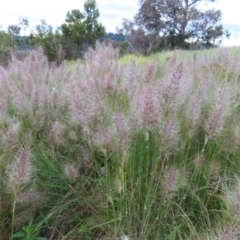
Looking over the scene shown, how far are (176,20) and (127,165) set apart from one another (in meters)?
24.7

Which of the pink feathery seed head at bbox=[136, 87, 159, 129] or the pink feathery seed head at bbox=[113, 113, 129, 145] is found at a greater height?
the pink feathery seed head at bbox=[136, 87, 159, 129]

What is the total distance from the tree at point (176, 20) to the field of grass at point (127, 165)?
2273cm

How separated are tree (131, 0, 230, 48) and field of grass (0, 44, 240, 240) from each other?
22.7 meters

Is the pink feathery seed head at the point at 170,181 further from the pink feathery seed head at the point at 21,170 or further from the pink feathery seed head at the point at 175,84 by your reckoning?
the pink feathery seed head at the point at 21,170

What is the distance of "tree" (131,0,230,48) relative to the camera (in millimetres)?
24344

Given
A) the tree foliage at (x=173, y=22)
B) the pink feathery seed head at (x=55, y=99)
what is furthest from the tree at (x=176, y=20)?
the pink feathery seed head at (x=55, y=99)

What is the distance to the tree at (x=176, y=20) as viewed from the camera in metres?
24.3

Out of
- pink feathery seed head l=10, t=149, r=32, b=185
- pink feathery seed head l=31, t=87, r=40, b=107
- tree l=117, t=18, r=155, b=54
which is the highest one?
pink feathery seed head l=31, t=87, r=40, b=107

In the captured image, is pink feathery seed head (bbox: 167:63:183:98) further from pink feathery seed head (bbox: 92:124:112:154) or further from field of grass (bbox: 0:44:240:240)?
pink feathery seed head (bbox: 92:124:112:154)

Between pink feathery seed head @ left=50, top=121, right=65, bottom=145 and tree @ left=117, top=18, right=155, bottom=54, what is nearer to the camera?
pink feathery seed head @ left=50, top=121, right=65, bottom=145

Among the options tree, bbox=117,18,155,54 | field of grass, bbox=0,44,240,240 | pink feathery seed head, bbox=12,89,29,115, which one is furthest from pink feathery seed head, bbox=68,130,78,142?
tree, bbox=117,18,155,54

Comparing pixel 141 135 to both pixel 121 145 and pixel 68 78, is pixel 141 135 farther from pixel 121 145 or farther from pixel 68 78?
pixel 68 78

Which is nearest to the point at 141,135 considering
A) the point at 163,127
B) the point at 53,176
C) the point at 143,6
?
the point at 163,127

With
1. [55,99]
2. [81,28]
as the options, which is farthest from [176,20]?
[55,99]
